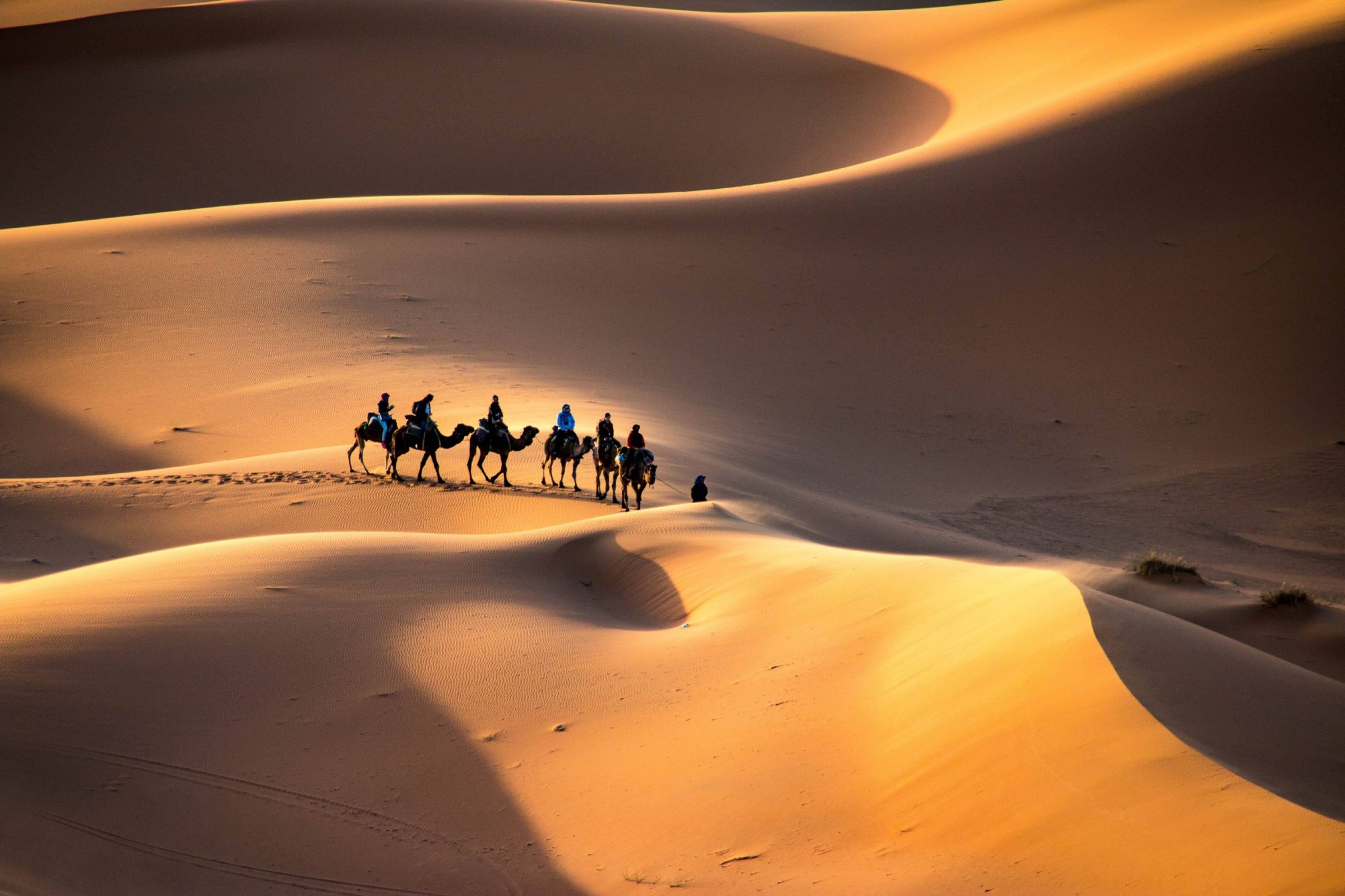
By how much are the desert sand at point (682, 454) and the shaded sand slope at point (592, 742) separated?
0.14 ft

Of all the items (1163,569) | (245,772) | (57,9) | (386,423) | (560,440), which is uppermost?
(57,9)

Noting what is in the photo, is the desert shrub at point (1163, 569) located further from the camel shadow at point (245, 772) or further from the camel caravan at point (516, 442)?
the camel shadow at point (245, 772)

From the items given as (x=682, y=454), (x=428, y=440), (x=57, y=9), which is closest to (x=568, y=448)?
(x=428, y=440)

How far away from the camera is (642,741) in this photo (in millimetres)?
8938

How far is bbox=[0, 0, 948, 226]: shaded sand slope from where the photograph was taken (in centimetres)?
4562

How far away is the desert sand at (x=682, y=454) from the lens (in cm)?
757

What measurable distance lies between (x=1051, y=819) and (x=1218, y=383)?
20.1 m

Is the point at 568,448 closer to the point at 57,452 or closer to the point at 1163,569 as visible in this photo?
the point at 1163,569

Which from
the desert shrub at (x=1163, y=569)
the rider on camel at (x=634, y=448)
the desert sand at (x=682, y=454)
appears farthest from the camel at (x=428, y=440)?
the desert shrub at (x=1163, y=569)

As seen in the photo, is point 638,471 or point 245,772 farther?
point 638,471

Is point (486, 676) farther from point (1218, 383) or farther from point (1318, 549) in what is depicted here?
point (1218, 383)

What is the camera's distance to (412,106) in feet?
162

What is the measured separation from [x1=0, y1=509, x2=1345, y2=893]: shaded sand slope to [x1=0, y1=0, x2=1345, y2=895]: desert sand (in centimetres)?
4

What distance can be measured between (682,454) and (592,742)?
10.7m
